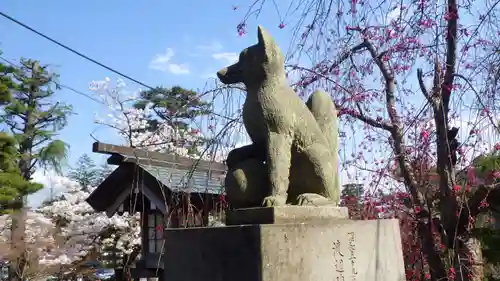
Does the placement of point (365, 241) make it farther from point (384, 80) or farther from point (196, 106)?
point (384, 80)

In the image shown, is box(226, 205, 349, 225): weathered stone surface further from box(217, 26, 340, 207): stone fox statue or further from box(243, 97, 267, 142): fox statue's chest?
box(243, 97, 267, 142): fox statue's chest

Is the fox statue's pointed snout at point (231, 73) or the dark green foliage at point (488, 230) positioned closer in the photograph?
the fox statue's pointed snout at point (231, 73)

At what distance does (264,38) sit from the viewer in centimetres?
271

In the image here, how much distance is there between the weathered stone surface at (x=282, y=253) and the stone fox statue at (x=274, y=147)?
236mm

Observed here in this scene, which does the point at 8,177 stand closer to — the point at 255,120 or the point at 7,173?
the point at 7,173

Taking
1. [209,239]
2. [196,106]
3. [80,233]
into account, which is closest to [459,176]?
[196,106]

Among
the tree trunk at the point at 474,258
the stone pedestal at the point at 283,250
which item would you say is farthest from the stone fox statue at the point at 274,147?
the tree trunk at the point at 474,258

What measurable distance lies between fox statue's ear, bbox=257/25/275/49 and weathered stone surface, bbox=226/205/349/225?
0.99 m

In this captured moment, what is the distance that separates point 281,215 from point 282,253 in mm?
218

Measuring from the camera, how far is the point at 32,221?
12.8 metres

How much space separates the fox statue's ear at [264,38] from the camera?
2703 millimetres

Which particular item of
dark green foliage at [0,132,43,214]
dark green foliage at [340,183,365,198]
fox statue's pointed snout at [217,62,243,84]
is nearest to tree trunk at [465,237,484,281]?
dark green foliage at [340,183,365,198]

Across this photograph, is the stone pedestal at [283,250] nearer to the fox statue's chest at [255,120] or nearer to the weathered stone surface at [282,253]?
the weathered stone surface at [282,253]

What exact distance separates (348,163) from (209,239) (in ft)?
8.67
